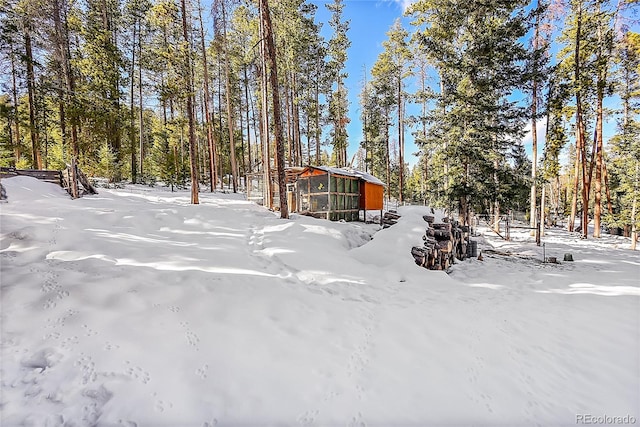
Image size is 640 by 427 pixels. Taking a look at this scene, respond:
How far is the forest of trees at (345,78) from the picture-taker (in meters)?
10.5

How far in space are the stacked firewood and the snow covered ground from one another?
1.28 metres

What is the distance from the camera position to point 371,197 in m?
16.0

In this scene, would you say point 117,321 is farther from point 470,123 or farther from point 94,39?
point 94,39

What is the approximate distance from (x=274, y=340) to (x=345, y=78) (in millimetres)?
22166

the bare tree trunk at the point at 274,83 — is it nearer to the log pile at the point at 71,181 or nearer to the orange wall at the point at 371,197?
the orange wall at the point at 371,197

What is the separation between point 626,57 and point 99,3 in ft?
107

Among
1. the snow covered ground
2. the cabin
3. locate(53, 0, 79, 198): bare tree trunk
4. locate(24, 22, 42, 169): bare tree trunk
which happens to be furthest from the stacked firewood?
locate(24, 22, 42, 169): bare tree trunk

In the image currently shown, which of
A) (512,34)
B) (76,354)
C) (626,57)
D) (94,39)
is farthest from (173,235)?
(626,57)

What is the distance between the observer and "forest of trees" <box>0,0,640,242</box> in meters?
10.5

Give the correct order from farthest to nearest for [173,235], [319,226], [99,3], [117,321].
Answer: [99,3] < [319,226] < [173,235] < [117,321]

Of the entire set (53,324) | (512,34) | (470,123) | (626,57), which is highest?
(626,57)

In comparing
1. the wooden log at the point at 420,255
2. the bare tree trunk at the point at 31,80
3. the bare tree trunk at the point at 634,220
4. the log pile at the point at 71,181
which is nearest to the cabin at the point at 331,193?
the wooden log at the point at 420,255

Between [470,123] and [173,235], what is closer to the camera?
[173,235]

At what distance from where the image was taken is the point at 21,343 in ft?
8.38
